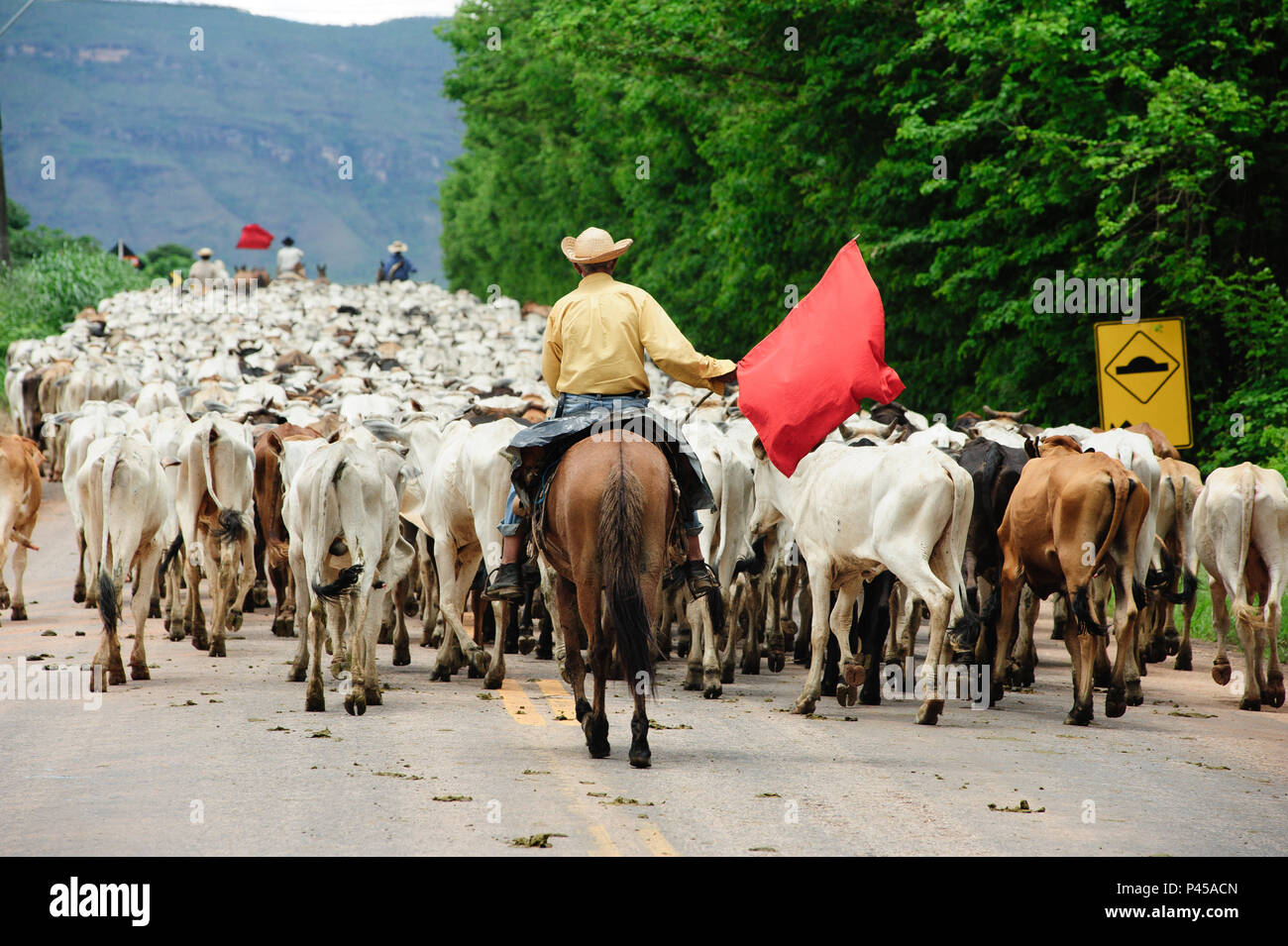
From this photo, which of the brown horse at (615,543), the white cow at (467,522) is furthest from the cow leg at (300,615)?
the brown horse at (615,543)

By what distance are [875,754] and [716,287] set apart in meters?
29.1

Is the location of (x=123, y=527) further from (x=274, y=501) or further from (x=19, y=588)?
(x=19, y=588)

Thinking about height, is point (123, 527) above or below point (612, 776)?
above

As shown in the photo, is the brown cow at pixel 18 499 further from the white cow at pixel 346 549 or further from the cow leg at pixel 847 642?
the cow leg at pixel 847 642

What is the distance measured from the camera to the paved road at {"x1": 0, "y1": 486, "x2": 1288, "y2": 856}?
736 centimetres

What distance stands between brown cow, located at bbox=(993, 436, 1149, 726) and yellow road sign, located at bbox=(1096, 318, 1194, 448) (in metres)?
5.53

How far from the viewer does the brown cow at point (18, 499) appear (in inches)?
631

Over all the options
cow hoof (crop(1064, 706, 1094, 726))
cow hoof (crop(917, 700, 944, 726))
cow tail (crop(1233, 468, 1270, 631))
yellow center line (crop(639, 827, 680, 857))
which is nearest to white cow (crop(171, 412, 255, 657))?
cow hoof (crop(917, 700, 944, 726))

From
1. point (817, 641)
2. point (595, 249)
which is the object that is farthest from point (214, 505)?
point (595, 249)

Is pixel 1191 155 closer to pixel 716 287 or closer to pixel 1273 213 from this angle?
pixel 1273 213

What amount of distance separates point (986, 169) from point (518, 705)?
1360 cm

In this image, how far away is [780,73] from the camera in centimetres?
3059

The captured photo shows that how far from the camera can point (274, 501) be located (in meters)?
14.4

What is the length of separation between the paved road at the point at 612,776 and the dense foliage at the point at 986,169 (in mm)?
8889
